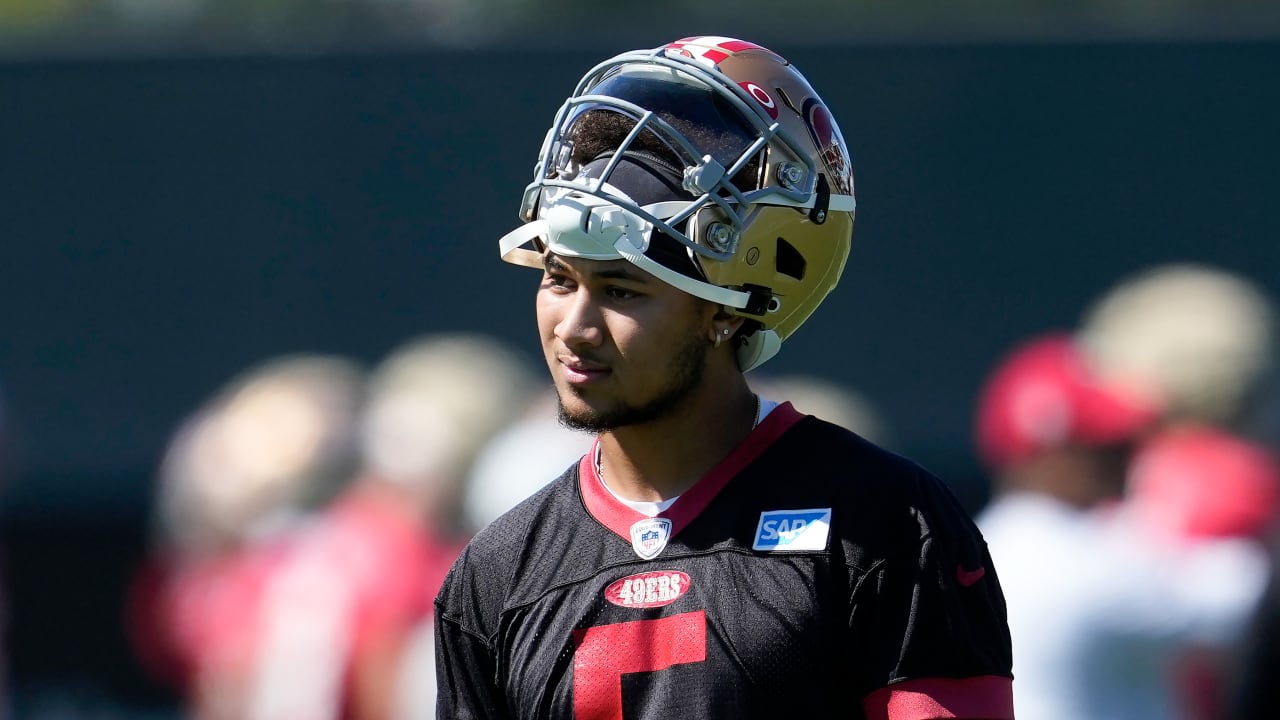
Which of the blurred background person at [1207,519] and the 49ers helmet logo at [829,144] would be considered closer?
the 49ers helmet logo at [829,144]

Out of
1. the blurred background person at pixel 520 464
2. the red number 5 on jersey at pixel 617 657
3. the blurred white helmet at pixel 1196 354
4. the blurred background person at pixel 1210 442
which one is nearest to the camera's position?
the red number 5 on jersey at pixel 617 657

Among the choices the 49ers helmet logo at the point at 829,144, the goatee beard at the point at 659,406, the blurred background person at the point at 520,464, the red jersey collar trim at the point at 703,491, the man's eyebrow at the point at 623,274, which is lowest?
the red jersey collar trim at the point at 703,491

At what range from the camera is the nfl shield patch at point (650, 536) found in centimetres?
258

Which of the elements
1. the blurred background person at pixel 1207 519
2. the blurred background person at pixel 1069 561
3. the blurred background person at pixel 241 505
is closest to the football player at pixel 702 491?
the blurred background person at pixel 1069 561

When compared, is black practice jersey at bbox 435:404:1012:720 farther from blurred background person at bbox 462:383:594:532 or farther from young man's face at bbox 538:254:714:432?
blurred background person at bbox 462:383:594:532

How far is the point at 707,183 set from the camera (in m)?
2.55

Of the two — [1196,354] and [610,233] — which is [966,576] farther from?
[1196,354]

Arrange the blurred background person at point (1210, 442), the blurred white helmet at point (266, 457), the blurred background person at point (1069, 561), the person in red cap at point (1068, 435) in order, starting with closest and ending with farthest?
the blurred background person at point (1069, 561) → the person in red cap at point (1068, 435) → the blurred background person at point (1210, 442) → the blurred white helmet at point (266, 457)

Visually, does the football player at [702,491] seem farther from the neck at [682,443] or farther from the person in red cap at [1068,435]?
the person in red cap at [1068,435]

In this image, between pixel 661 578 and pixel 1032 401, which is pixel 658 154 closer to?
pixel 661 578

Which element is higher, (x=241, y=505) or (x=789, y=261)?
(x=241, y=505)

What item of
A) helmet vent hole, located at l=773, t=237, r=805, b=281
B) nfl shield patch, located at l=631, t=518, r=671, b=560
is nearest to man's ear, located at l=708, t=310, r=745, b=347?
helmet vent hole, located at l=773, t=237, r=805, b=281

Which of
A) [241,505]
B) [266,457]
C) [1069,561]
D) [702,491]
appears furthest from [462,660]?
[241,505]

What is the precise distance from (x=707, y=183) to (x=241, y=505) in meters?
4.97
